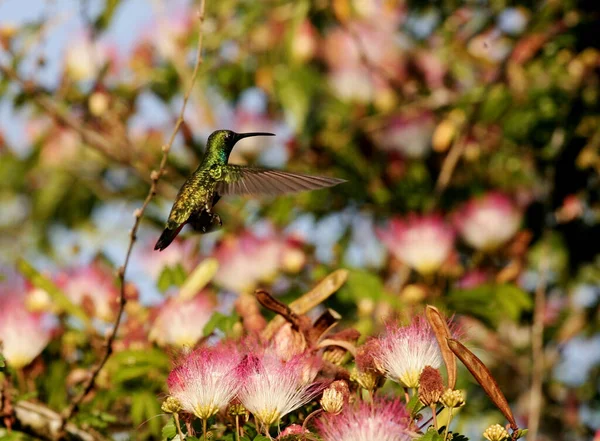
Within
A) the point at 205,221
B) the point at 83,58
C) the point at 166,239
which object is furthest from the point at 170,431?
the point at 83,58

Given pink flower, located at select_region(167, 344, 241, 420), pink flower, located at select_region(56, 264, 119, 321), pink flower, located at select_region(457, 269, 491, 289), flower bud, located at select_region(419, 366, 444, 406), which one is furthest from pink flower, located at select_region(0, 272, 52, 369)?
pink flower, located at select_region(457, 269, 491, 289)

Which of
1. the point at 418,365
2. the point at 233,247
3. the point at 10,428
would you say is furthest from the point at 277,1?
the point at 418,365

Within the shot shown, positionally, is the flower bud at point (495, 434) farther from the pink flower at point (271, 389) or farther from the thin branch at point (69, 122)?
the thin branch at point (69, 122)

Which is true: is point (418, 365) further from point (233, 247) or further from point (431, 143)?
point (431, 143)

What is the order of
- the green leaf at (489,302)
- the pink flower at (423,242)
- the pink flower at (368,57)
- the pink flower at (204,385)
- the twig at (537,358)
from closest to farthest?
the pink flower at (204,385) → the twig at (537,358) → the green leaf at (489,302) → the pink flower at (423,242) → the pink flower at (368,57)

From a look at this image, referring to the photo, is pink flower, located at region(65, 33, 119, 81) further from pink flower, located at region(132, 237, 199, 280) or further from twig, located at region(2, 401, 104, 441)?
twig, located at region(2, 401, 104, 441)

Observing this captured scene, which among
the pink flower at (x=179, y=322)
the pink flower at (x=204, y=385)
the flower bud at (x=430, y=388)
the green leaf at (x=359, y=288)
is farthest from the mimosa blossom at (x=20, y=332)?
the flower bud at (x=430, y=388)
